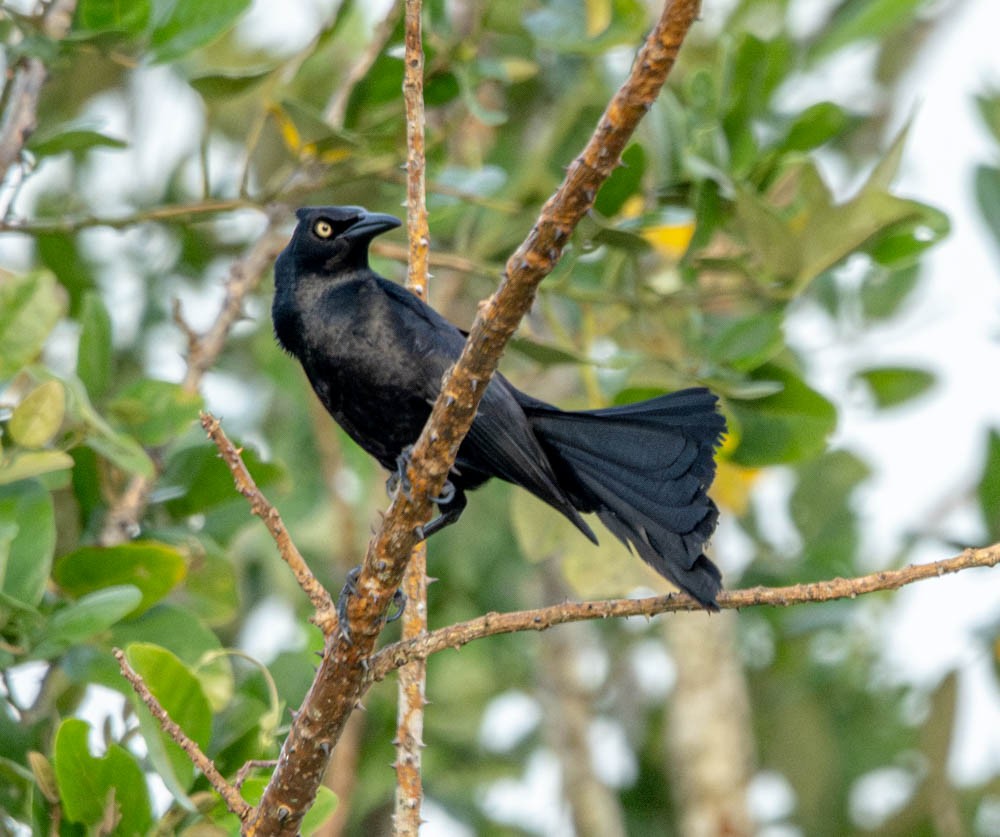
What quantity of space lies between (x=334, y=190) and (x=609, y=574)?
5.44 feet

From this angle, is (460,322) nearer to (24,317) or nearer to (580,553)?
(580,553)

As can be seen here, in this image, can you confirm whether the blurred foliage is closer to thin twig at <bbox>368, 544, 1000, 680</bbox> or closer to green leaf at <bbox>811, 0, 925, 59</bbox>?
green leaf at <bbox>811, 0, 925, 59</bbox>

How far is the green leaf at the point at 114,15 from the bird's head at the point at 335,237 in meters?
0.64

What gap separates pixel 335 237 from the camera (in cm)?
344

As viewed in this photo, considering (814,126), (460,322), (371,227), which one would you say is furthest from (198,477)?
(460,322)

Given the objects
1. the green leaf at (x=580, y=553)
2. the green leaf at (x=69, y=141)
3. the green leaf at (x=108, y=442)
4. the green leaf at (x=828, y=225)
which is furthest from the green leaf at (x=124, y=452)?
the green leaf at (x=828, y=225)

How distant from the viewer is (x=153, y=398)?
3.39 metres

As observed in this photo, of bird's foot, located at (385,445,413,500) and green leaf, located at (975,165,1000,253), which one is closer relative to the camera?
bird's foot, located at (385,445,413,500)

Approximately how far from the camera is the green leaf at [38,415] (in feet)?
9.25

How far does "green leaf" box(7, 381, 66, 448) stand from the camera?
9.25 feet

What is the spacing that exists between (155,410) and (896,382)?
2871 millimetres

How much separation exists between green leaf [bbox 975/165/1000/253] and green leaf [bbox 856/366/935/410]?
559 mm

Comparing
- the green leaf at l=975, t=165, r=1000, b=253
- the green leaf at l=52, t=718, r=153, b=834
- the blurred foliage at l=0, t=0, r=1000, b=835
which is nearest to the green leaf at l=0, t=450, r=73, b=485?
the blurred foliage at l=0, t=0, r=1000, b=835

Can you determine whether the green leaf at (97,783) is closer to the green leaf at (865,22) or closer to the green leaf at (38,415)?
the green leaf at (38,415)
